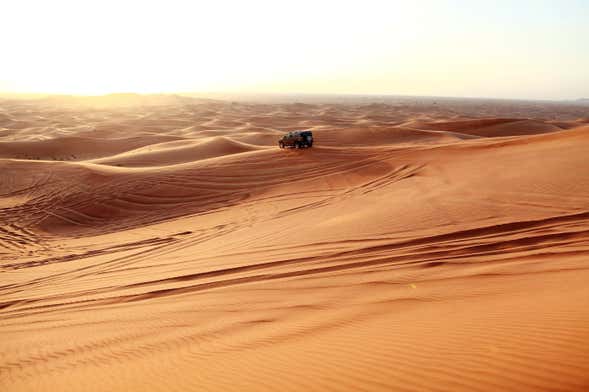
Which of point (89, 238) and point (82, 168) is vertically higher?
point (82, 168)

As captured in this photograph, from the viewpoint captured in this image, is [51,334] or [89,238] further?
[89,238]

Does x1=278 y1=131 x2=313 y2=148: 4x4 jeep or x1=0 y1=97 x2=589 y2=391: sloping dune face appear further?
x1=278 y1=131 x2=313 y2=148: 4x4 jeep

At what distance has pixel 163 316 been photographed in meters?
4.88

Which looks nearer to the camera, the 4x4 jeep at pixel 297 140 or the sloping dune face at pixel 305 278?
the sloping dune face at pixel 305 278

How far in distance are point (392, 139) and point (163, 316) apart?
23.3m

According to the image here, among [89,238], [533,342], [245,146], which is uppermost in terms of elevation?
[245,146]

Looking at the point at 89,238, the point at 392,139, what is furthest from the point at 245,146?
the point at 89,238

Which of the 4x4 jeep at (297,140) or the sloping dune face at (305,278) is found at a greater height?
the 4x4 jeep at (297,140)

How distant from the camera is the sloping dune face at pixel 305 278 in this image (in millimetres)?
3176

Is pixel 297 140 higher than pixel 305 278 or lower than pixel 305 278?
higher

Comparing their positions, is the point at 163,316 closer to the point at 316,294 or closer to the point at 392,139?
the point at 316,294

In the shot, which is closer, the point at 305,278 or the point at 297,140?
the point at 305,278

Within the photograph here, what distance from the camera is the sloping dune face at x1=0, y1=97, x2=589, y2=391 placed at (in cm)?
318

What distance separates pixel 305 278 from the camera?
223 inches
